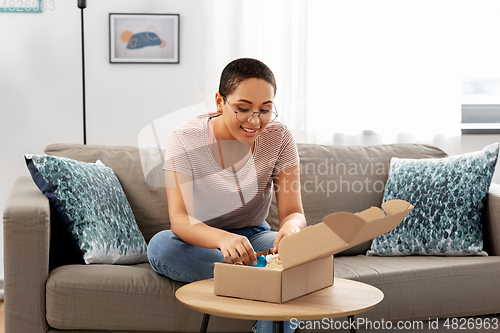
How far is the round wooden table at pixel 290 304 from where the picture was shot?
2.80 feet

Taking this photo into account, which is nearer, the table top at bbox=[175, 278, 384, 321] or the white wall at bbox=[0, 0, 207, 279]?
the table top at bbox=[175, 278, 384, 321]

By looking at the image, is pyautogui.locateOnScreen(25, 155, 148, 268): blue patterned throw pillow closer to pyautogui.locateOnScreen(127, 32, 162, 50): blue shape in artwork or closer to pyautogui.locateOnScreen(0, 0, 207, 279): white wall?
pyautogui.locateOnScreen(0, 0, 207, 279): white wall

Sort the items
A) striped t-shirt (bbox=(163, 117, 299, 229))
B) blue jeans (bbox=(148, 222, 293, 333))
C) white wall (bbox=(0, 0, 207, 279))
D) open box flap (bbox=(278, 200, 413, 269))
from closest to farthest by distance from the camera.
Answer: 1. open box flap (bbox=(278, 200, 413, 269))
2. blue jeans (bbox=(148, 222, 293, 333))
3. striped t-shirt (bbox=(163, 117, 299, 229))
4. white wall (bbox=(0, 0, 207, 279))

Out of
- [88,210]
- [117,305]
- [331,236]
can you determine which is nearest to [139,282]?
[117,305]

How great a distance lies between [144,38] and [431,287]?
1782 millimetres

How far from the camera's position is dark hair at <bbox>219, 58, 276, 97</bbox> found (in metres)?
1.23

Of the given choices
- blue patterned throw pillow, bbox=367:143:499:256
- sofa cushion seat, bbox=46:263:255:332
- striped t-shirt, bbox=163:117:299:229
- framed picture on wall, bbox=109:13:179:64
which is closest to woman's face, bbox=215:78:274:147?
striped t-shirt, bbox=163:117:299:229

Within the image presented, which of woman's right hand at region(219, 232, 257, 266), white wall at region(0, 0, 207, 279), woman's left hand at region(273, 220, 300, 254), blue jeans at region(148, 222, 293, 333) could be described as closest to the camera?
woman's right hand at region(219, 232, 257, 266)

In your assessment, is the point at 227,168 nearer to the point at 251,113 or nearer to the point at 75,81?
the point at 251,113

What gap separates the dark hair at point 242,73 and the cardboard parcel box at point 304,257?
0.46 m

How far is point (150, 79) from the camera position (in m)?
2.43

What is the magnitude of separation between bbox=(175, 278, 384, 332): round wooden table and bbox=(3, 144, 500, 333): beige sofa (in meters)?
0.38

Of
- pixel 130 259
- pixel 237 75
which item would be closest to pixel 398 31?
pixel 237 75

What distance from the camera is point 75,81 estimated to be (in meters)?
2.38
